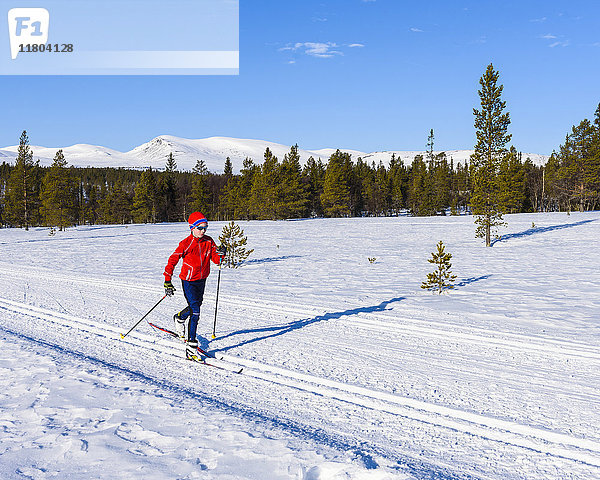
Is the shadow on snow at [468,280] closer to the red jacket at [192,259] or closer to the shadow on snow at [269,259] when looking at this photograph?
the shadow on snow at [269,259]

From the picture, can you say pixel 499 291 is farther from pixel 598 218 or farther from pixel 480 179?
pixel 598 218

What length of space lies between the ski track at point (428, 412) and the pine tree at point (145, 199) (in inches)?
2682

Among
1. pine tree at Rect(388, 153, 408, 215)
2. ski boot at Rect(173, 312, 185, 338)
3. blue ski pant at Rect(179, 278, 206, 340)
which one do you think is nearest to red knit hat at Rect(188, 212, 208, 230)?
blue ski pant at Rect(179, 278, 206, 340)

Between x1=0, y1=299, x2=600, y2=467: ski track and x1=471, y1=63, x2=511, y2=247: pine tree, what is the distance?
24.1 m

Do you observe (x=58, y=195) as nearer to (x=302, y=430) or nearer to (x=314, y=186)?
(x=314, y=186)

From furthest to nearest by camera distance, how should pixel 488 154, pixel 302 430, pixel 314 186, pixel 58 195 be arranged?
1. pixel 314 186
2. pixel 58 195
3. pixel 488 154
4. pixel 302 430

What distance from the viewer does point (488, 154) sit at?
89.6 feet

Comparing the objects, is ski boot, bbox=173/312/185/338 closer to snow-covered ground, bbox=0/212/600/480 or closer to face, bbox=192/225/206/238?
snow-covered ground, bbox=0/212/600/480

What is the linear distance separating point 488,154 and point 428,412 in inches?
1024

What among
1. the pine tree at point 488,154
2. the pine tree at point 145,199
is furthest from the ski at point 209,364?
the pine tree at point 145,199

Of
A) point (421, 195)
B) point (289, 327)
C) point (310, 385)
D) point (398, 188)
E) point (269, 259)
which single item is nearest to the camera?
point (310, 385)

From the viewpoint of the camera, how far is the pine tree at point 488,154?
88.1ft

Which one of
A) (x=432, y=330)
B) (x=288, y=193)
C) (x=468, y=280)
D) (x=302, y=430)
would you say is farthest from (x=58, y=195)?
(x=302, y=430)

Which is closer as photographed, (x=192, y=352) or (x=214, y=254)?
(x=192, y=352)
